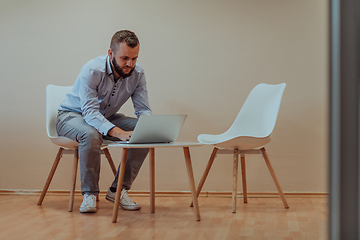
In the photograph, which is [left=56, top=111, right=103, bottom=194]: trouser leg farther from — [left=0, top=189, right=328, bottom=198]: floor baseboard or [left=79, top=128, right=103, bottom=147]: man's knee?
[left=0, top=189, right=328, bottom=198]: floor baseboard

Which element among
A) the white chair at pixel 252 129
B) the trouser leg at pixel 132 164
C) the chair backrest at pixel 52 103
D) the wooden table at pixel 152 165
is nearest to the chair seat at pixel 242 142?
the white chair at pixel 252 129

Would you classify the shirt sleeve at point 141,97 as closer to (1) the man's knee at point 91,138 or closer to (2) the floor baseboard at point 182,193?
(1) the man's knee at point 91,138

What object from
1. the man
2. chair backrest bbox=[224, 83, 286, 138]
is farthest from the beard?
chair backrest bbox=[224, 83, 286, 138]

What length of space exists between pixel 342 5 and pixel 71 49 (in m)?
2.78

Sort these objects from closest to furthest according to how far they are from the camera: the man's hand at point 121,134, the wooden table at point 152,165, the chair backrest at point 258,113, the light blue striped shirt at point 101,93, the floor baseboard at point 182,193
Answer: the wooden table at point 152,165, the man's hand at point 121,134, the light blue striped shirt at point 101,93, the chair backrest at point 258,113, the floor baseboard at point 182,193

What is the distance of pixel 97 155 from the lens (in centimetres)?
212

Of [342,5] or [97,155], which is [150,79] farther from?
[342,5]

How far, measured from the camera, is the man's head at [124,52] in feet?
6.96

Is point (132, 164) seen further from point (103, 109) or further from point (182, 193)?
point (182, 193)

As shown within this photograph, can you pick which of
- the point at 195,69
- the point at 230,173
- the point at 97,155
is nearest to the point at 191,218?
the point at 97,155

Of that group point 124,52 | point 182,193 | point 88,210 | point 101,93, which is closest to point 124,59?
point 124,52

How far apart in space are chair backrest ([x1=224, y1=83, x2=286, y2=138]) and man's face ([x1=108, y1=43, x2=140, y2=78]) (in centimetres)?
80

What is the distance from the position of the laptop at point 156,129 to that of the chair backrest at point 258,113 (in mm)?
628

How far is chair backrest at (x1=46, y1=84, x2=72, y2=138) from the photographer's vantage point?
96.1 inches
